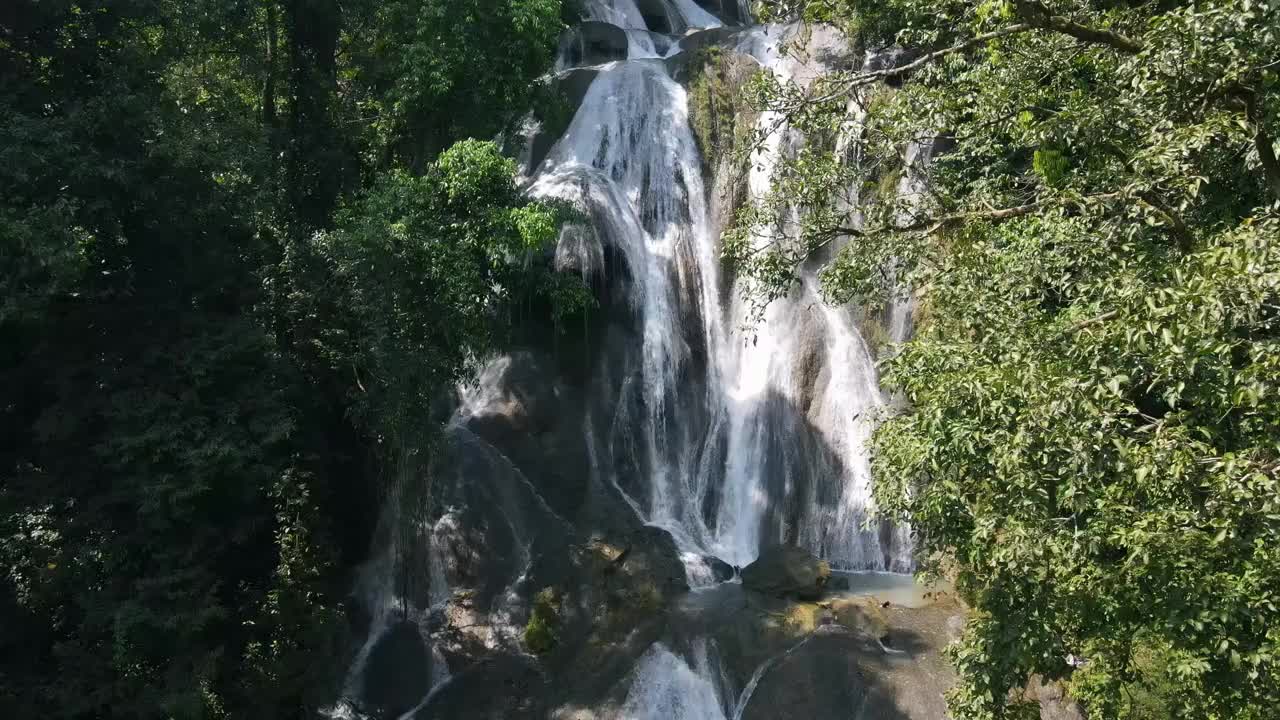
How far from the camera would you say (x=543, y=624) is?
38.2ft

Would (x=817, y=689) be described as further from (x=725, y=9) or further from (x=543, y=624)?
(x=725, y=9)

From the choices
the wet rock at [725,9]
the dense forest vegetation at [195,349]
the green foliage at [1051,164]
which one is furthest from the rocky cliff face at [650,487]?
the wet rock at [725,9]

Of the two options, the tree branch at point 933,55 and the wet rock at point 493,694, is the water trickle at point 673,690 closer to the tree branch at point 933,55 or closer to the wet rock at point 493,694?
the wet rock at point 493,694

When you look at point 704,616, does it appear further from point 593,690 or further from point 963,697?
point 963,697

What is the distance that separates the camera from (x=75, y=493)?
9.58 m

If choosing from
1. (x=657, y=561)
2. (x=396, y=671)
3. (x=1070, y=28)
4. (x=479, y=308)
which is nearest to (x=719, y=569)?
(x=657, y=561)

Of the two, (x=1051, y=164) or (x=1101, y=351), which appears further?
(x=1051, y=164)

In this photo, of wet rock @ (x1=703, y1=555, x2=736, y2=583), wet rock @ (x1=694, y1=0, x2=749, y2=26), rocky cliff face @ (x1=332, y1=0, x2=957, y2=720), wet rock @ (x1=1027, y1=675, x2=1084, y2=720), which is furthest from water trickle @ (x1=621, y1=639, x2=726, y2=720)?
wet rock @ (x1=694, y1=0, x2=749, y2=26)

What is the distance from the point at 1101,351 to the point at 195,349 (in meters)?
9.47

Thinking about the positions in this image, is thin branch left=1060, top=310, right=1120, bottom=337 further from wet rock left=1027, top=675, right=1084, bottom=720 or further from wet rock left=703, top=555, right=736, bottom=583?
wet rock left=703, top=555, right=736, bottom=583

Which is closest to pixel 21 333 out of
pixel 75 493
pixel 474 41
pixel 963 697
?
pixel 75 493

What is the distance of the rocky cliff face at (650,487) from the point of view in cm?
1074

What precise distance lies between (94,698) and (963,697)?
8528mm

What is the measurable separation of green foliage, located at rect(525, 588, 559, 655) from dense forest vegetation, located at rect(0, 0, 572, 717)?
2504 mm
